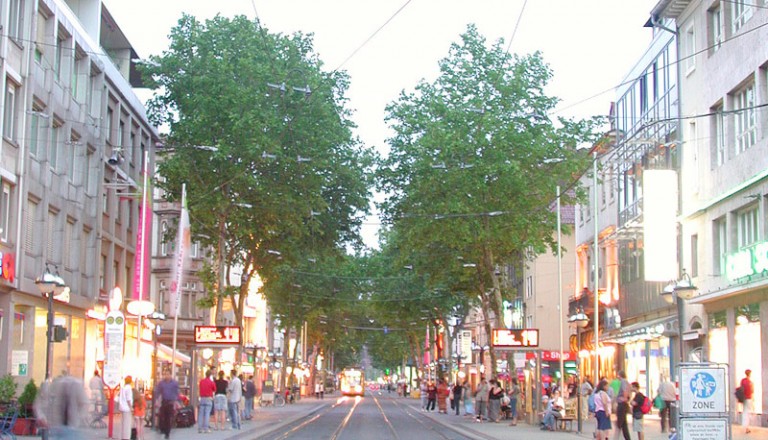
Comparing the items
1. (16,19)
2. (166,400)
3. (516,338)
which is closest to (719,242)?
(516,338)

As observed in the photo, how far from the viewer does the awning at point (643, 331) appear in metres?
43.6

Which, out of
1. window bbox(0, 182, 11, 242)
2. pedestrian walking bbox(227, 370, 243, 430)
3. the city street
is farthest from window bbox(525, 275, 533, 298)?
window bbox(0, 182, 11, 242)

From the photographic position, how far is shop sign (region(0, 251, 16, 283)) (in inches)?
1220

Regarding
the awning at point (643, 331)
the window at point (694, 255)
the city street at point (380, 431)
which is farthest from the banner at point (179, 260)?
the awning at point (643, 331)

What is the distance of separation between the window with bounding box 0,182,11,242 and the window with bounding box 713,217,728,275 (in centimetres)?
2351

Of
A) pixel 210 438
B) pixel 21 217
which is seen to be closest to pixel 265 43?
pixel 21 217

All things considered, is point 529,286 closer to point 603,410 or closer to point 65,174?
point 65,174

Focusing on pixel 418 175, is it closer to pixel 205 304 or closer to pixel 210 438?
pixel 205 304

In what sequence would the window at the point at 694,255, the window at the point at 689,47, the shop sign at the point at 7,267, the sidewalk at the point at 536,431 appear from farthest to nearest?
the window at the point at 689,47, the window at the point at 694,255, the sidewalk at the point at 536,431, the shop sign at the point at 7,267

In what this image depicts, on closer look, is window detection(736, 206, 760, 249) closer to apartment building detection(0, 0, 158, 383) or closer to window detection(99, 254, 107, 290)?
apartment building detection(0, 0, 158, 383)

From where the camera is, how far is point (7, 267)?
103 feet

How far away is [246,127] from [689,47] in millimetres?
17451

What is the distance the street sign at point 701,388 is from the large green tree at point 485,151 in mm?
22959

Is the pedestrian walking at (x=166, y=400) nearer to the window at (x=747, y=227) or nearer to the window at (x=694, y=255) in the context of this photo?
the window at (x=747, y=227)
